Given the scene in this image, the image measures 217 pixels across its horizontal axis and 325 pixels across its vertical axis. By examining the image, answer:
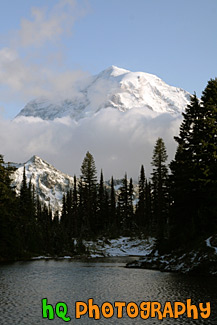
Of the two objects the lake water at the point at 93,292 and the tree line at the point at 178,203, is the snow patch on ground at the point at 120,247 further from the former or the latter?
the lake water at the point at 93,292

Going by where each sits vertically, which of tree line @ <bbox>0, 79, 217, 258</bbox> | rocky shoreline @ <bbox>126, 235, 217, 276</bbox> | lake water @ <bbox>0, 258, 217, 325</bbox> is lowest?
lake water @ <bbox>0, 258, 217, 325</bbox>

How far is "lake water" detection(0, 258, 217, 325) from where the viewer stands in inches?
701

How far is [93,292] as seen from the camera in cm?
2536

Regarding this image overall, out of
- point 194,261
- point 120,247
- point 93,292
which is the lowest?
point 93,292

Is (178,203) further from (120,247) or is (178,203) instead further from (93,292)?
(120,247)

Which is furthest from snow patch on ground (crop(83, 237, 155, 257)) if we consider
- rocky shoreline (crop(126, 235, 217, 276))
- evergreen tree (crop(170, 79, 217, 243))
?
rocky shoreline (crop(126, 235, 217, 276))

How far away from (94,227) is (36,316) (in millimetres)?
79314

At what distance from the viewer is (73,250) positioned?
2751 inches

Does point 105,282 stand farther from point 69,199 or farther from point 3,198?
point 69,199

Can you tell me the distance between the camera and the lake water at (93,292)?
17.8m

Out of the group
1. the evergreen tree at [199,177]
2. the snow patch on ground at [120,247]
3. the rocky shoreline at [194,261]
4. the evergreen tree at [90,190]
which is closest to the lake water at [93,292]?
the rocky shoreline at [194,261]

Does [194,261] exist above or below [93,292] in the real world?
above

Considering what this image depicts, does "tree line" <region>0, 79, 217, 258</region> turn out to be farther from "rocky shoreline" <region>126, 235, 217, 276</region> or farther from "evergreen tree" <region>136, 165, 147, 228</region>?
"evergreen tree" <region>136, 165, 147, 228</region>

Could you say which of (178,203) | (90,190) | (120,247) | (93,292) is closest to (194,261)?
(178,203)
